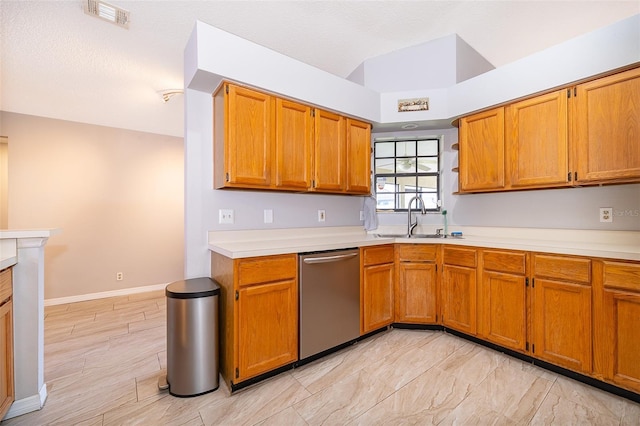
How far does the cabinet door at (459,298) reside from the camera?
2.56 meters

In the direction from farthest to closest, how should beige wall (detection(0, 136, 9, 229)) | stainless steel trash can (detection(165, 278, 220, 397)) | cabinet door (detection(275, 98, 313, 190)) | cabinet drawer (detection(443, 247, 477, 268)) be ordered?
1. beige wall (detection(0, 136, 9, 229))
2. cabinet drawer (detection(443, 247, 477, 268))
3. cabinet door (detection(275, 98, 313, 190))
4. stainless steel trash can (detection(165, 278, 220, 397))

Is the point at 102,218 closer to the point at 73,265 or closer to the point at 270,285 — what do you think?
the point at 73,265

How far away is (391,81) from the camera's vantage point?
3246 mm

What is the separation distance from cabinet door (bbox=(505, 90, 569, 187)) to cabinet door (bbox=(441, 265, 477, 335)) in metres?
0.93

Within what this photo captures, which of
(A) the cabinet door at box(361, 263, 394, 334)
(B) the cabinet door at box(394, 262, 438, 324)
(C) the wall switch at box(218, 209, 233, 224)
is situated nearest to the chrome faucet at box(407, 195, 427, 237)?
(B) the cabinet door at box(394, 262, 438, 324)

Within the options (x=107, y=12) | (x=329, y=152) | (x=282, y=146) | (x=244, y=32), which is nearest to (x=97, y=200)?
(x=107, y=12)

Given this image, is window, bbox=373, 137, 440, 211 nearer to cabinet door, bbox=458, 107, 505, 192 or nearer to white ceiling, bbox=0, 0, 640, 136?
cabinet door, bbox=458, 107, 505, 192

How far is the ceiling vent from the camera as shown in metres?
2.14

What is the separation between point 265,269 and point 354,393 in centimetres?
101

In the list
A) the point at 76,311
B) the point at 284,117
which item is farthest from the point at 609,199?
the point at 76,311

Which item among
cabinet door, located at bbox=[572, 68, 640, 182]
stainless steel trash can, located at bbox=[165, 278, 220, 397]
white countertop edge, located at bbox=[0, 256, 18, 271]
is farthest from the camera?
cabinet door, located at bbox=[572, 68, 640, 182]

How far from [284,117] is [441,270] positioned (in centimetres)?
205

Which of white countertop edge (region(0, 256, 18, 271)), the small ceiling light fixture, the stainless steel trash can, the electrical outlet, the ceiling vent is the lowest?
the stainless steel trash can

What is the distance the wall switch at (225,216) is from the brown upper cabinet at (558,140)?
228 centimetres
